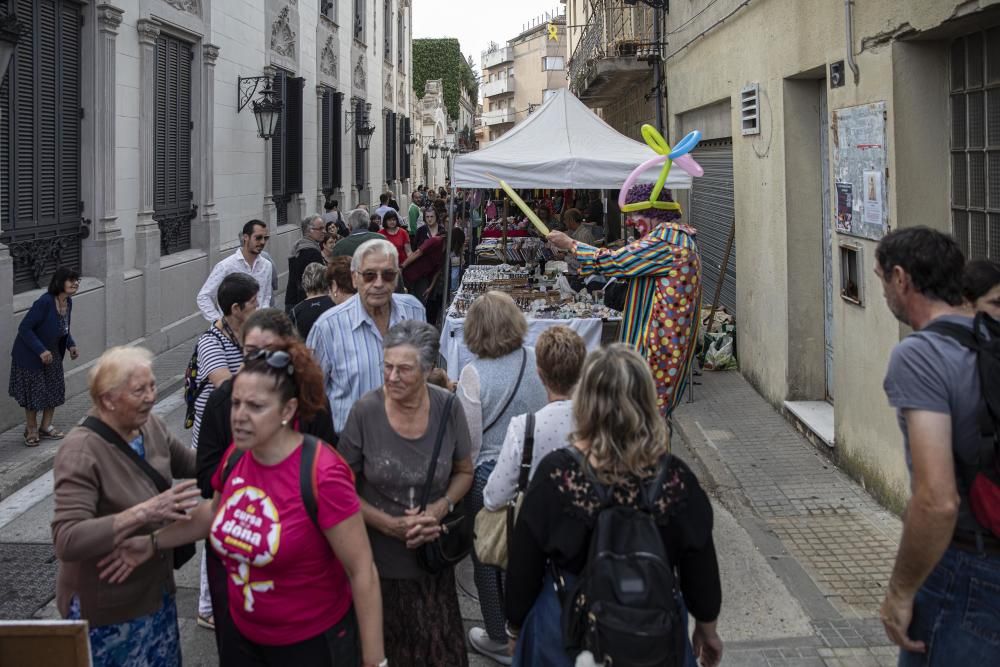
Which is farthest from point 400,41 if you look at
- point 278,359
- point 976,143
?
point 278,359

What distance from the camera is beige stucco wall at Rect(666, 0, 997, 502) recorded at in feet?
18.5

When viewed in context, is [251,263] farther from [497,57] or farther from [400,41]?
[497,57]

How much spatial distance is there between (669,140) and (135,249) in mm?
7289

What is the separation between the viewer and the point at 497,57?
3187 inches

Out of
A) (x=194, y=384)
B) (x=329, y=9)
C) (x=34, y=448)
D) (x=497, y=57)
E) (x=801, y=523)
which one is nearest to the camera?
(x=194, y=384)

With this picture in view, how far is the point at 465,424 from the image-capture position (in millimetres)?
3686

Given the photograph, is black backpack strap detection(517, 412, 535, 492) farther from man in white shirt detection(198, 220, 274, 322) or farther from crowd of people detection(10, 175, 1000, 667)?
man in white shirt detection(198, 220, 274, 322)

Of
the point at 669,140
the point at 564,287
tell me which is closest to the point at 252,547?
the point at 564,287

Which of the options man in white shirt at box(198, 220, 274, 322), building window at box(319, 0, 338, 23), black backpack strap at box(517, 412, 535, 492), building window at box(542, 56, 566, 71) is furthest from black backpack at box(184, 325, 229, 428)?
building window at box(542, 56, 566, 71)

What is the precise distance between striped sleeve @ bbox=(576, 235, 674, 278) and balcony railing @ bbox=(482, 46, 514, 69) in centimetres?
7510

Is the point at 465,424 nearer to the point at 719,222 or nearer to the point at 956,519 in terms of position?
the point at 956,519

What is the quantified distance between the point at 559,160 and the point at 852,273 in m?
3.43

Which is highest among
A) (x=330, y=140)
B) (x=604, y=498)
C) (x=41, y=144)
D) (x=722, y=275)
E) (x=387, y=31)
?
(x=387, y=31)

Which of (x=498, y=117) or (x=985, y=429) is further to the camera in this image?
(x=498, y=117)
